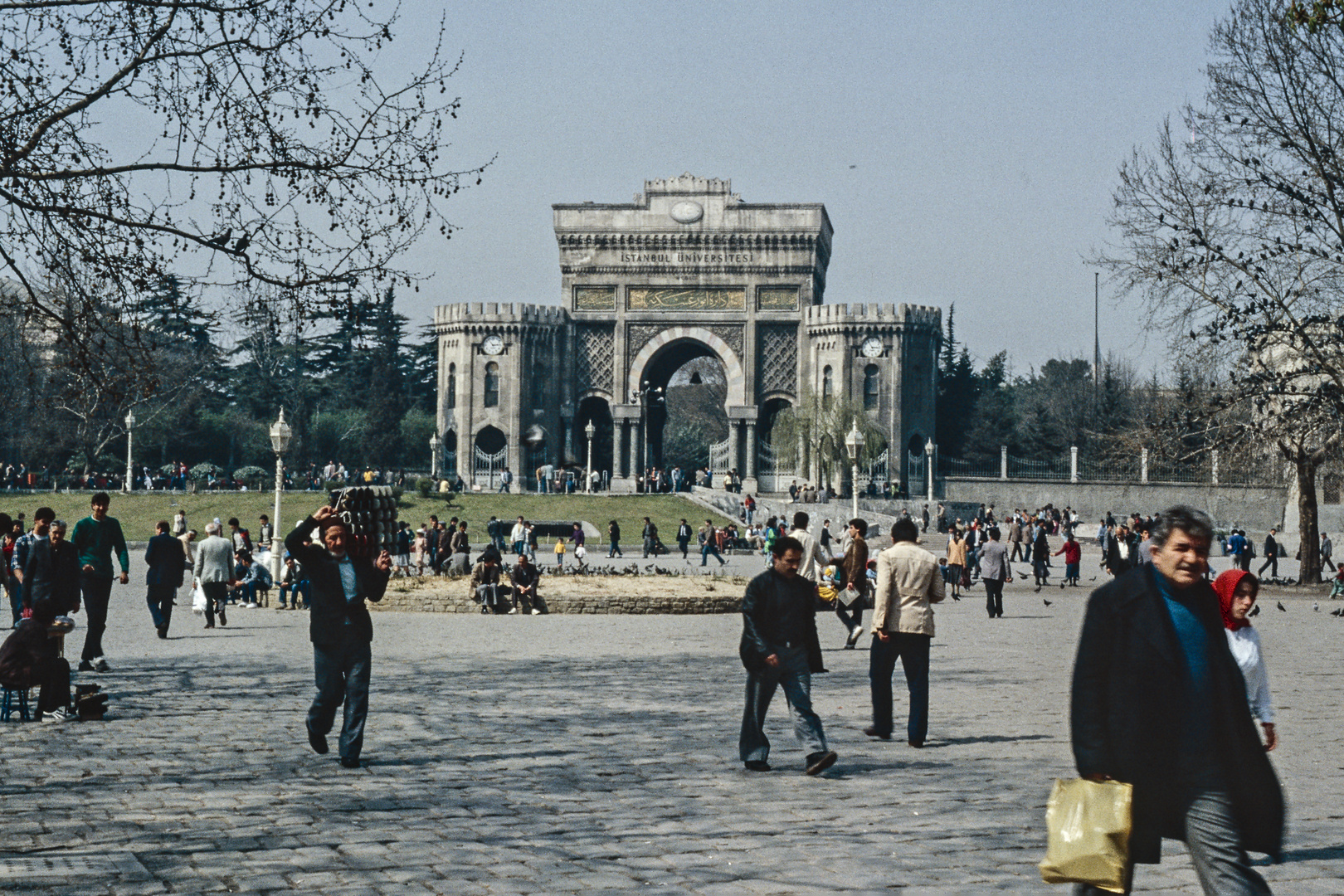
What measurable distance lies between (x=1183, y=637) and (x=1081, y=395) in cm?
8276

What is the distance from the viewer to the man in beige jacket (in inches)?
366

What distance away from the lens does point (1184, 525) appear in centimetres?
455

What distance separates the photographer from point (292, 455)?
234 ft

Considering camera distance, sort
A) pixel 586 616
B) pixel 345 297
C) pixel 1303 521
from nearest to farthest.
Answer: pixel 345 297, pixel 586 616, pixel 1303 521

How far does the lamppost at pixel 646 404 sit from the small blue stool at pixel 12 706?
173ft

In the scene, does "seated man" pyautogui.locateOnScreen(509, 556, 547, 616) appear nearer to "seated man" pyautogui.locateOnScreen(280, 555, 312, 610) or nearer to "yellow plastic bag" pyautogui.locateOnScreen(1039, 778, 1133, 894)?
"seated man" pyautogui.locateOnScreen(280, 555, 312, 610)

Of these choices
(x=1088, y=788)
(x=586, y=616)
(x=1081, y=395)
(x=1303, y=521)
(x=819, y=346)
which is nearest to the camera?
(x=1088, y=788)

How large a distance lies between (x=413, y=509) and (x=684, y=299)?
21486mm

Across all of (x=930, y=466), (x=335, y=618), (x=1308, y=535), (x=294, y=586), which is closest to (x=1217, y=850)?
(x=335, y=618)

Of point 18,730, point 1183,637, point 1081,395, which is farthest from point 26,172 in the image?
point 1081,395

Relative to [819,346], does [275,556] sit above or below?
below

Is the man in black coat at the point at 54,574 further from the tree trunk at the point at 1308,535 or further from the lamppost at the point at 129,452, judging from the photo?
the lamppost at the point at 129,452

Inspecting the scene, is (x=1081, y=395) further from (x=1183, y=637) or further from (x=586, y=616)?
(x=1183, y=637)

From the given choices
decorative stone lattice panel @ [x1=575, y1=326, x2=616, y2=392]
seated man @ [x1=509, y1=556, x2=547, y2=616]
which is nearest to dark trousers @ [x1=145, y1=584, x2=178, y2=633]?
seated man @ [x1=509, y1=556, x2=547, y2=616]
